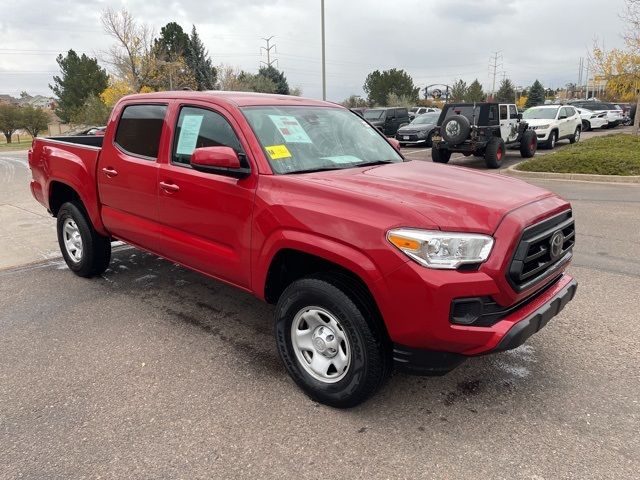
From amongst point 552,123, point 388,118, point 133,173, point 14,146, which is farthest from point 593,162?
point 14,146

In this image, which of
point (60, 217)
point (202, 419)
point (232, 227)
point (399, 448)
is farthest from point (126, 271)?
point (399, 448)

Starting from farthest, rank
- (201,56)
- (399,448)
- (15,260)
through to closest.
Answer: (201,56) → (15,260) → (399,448)

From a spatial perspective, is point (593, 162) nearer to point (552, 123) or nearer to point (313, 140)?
point (552, 123)

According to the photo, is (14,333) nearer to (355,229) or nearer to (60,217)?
(60,217)

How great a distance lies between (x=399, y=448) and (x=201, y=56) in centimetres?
5738

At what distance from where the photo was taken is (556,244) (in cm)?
292

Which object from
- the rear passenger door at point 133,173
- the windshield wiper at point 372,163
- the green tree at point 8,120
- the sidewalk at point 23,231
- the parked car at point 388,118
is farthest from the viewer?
the green tree at point 8,120

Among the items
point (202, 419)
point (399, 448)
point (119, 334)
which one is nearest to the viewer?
point (399, 448)

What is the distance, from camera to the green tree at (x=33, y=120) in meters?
47.8

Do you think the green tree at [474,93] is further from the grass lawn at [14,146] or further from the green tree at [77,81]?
the grass lawn at [14,146]

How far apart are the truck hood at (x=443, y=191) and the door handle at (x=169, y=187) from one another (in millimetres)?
1132

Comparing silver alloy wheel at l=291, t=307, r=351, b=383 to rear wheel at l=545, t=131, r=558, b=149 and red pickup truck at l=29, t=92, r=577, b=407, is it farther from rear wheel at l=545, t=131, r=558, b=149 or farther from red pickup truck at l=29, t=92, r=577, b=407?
rear wheel at l=545, t=131, r=558, b=149

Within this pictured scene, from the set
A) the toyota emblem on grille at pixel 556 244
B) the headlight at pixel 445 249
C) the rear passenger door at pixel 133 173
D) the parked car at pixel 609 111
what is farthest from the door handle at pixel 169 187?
the parked car at pixel 609 111

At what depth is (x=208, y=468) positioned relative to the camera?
Answer: 2.51 m
